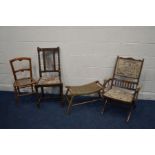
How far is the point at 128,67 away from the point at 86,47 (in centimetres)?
82

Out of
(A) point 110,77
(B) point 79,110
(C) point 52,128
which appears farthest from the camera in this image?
(A) point 110,77

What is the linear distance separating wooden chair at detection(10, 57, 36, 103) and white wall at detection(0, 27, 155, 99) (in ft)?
0.48

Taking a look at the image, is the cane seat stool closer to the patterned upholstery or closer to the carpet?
the carpet

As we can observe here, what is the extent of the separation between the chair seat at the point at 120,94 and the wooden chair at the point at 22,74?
135cm

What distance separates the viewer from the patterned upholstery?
10.4 feet

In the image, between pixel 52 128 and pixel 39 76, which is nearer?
pixel 52 128

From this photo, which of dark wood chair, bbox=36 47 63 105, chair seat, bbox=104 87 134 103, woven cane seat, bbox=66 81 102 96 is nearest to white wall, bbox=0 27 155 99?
dark wood chair, bbox=36 47 63 105

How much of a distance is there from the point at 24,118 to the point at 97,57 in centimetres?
164

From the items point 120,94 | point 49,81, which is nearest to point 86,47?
point 49,81

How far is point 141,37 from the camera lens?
3211mm

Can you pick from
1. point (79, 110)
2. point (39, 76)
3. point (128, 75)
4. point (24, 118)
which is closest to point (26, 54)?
point (39, 76)

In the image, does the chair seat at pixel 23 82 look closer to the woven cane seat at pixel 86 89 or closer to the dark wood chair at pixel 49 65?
the dark wood chair at pixel 49 65

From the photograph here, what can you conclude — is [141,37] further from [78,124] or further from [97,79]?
[78,124]
